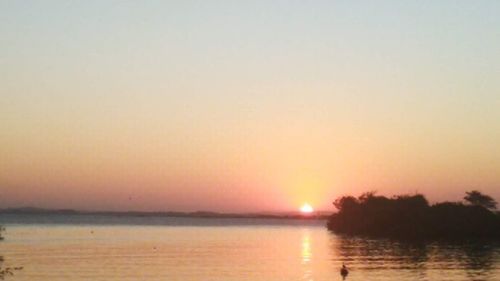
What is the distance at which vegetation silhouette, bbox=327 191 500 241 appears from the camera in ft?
517

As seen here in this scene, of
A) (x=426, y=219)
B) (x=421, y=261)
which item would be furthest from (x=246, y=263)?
(x=426, y=219)

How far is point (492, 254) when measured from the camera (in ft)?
348

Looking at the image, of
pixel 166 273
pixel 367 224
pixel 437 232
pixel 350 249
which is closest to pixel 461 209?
pixel 437 232

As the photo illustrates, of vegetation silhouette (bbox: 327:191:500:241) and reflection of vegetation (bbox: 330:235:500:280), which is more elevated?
vegetation silhouette (bbox: 327:191:500:241)

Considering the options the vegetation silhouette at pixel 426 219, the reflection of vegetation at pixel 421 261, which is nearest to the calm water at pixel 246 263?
the reflection of vegetation at pixel 421 261

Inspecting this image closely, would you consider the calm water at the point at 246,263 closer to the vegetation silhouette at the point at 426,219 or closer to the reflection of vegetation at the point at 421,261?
the reflection of vegetation at the point at 421,261

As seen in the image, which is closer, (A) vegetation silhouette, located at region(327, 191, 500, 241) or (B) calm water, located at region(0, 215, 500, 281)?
(B) calm water, located at region(0, 215, 500, 281)

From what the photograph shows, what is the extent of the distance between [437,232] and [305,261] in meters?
75.5

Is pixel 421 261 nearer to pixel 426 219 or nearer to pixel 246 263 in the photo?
pixel 246 263

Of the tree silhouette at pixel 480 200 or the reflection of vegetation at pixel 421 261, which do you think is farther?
the tree silhouette at pixel 480 200

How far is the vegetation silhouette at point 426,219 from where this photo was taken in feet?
517

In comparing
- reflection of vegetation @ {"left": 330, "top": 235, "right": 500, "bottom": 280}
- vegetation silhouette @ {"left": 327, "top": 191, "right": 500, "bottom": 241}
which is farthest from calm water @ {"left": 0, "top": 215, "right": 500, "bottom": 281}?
vegetation silhouette @ {"left": 327, "top": 191, "right": 500, "bottom": 241}

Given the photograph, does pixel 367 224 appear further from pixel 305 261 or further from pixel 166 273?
pixel 166 273

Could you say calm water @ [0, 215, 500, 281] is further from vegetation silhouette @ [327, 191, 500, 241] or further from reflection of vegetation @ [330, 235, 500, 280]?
vegetation silhouette @ [327, 191, 500, 241]
